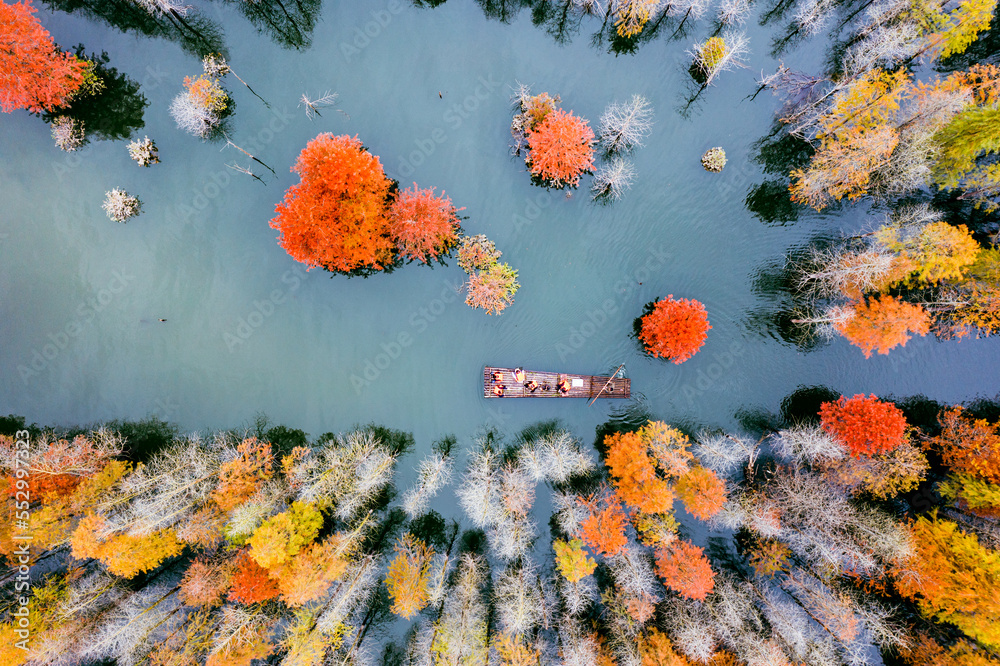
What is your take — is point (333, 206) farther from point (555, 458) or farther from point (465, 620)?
point (465, 620)

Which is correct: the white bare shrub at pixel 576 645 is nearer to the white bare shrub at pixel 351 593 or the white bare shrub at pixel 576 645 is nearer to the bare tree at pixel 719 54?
the white bare shrub at pixel 351 593

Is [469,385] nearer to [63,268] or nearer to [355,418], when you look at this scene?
[355,418]

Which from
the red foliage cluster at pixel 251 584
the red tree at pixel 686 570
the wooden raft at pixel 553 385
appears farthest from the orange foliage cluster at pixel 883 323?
the red foliage cluster at pixel 251 584

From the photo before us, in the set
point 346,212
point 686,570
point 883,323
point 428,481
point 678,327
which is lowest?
point 686,570

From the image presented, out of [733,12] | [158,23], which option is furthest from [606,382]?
[158,23]

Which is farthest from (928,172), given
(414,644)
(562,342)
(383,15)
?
(414,644)

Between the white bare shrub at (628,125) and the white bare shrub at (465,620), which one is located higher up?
the white bare shrub at (628,125)

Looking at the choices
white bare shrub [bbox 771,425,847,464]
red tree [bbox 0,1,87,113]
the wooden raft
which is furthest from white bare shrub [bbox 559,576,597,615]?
red tree [bbox 0,1,87,113]
